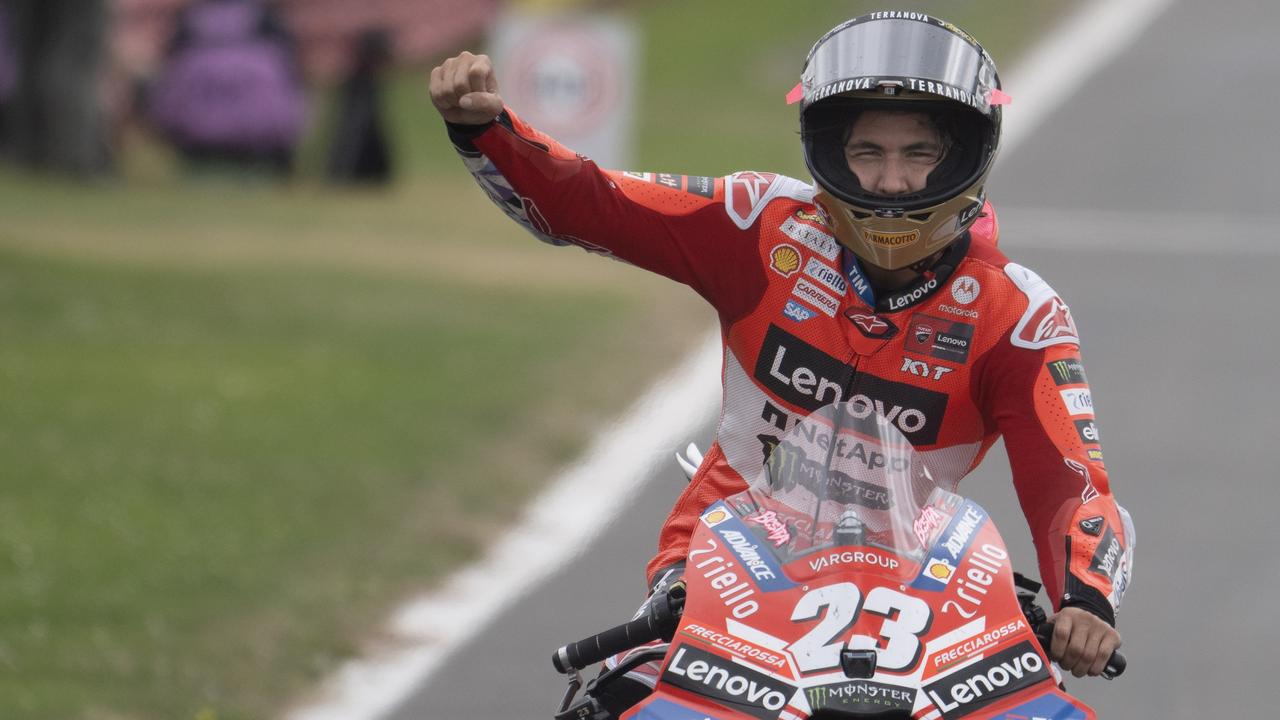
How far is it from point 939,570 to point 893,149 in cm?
A: 106

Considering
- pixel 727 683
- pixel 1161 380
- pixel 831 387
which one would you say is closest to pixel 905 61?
pixel 831 387

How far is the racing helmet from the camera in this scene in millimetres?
4668

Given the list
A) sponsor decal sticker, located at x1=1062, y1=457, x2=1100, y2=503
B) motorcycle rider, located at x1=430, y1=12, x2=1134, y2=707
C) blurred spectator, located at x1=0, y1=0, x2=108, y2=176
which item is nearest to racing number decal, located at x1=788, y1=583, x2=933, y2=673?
motorcycle rider, located at x1=430, y1=12, x2=1134, y2=707

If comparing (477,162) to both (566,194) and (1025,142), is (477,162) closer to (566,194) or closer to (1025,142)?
(566,194)

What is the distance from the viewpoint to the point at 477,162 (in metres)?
4.94

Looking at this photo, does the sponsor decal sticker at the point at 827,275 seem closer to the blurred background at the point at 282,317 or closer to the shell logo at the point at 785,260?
the shell logo at the point at 785,260

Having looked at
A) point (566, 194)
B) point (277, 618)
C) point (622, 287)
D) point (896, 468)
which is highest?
point (622, 287)

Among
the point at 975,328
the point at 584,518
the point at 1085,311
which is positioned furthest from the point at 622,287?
Answer: the point at 975,328

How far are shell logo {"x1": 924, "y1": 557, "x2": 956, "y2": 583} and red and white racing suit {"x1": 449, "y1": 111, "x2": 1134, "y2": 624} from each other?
528 mm

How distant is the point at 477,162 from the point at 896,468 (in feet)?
4.34

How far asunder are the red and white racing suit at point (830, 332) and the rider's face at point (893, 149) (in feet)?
0.73

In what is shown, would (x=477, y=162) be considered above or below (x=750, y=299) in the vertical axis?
above

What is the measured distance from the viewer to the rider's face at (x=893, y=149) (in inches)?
186

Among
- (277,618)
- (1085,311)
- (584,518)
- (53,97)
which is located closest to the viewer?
(277,618)
